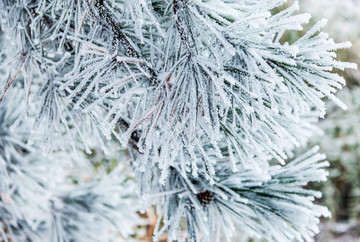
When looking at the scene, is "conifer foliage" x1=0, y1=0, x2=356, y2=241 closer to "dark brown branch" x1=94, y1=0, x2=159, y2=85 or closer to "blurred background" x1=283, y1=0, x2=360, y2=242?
"dark brown branch" x1=94, y1=0, x2=159, y2=85

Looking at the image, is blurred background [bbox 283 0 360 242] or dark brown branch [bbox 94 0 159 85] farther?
blurred background [bbox 283 0 360 242]

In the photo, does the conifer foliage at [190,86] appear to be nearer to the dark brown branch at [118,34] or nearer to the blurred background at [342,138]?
the dark brown branch at [118,34]

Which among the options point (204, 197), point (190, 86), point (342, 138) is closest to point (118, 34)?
point (190, 86)

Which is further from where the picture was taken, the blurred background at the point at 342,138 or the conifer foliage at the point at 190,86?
the blurred background at the point at 342,138

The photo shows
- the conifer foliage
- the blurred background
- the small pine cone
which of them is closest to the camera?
the conifer foliage

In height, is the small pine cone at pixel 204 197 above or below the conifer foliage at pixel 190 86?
below

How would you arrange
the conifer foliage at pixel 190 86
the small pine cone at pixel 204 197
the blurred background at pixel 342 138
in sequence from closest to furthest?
the conifer foliage at pixel 190 86 → the small pine cone at pixel 204 197 → the blurred background at pixel 342 138

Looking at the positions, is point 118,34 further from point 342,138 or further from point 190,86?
point 342,138

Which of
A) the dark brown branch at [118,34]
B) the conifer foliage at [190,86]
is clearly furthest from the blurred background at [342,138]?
the dark brown branch at [118,34]

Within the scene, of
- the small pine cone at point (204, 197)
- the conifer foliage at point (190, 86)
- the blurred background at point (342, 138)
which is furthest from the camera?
the blurred background at point (342, 138)

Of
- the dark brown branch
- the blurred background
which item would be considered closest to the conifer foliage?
the dark brown branch
